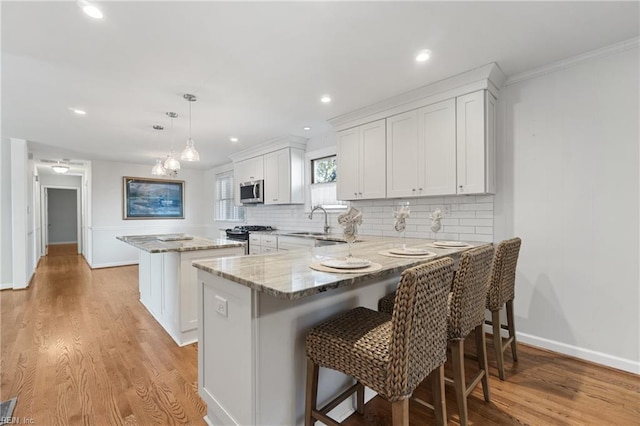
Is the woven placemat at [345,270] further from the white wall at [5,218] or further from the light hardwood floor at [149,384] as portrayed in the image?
the white wall at [5,218]

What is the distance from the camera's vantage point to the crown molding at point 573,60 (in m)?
2.14

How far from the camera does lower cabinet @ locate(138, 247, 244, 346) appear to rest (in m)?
2.69

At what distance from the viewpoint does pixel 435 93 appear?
282 cm

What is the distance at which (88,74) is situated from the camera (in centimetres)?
252

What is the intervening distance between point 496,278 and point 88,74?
3.75 meters

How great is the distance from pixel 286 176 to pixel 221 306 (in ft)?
11.4

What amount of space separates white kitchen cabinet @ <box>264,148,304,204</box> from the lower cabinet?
1.88 m

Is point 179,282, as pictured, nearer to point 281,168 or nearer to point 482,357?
point 482,357

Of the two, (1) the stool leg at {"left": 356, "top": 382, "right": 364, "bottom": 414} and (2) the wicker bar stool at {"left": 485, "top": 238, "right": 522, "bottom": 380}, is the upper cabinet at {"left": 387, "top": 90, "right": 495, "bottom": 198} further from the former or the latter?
(1) the stool leg at {"left": 356, "top": 382, "right": 364, "bottom": 414}

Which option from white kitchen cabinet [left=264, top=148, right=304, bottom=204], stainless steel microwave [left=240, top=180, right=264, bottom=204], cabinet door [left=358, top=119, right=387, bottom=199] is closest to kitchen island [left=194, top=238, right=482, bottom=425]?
cabinet door [left=358, top=119, right=387, bottom=199]

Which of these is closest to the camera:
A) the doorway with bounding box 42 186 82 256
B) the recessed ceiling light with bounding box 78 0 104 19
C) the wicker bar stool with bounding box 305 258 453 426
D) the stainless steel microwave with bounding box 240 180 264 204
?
the wicker bar stool with bounding box 305 258 453 426

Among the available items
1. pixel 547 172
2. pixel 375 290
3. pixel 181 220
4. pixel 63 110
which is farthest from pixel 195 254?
pixel 181 220

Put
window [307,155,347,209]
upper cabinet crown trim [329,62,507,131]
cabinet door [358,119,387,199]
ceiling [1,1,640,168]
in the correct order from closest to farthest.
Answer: ceiling [1,1,640,168]
upper cabinet crown trim [329,62,507,131]
cabinet door [358,119,387,199]
window [307,155,347,209]

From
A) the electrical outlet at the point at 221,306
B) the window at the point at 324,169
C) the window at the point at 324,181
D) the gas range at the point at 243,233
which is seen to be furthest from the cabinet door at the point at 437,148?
the gas range at the point at 243,233
